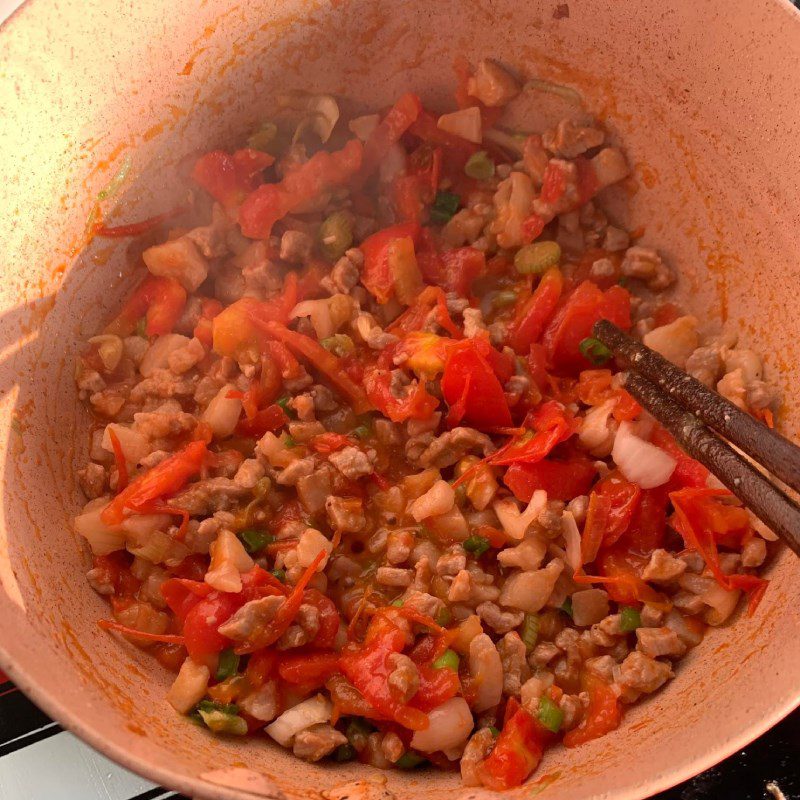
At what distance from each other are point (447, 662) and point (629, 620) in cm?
51

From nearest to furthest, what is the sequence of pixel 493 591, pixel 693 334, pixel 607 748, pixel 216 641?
pixel 607 748 < pixel 216 641 < pixel 493 591 < pixel 693 334

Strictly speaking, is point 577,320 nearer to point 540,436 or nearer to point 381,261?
point 540,436

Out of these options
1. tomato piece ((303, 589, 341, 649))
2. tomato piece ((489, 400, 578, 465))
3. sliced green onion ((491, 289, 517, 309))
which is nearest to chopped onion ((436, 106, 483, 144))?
sliced green onion ((491, 289, 517, 309))

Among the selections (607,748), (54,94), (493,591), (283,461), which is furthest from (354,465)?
(54,94)

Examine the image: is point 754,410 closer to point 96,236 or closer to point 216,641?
point 216,641

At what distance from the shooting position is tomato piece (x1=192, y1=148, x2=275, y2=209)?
8.65 feet

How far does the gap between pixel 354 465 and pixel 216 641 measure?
23.7 inches

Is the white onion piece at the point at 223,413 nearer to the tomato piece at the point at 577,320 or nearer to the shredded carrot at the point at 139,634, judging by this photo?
the shredded carrot at the point at 139,634

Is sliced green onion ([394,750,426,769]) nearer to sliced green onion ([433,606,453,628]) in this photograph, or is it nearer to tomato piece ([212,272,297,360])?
sliced green onion ([433,606,453,628])

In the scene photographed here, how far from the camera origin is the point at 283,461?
2.38 meters

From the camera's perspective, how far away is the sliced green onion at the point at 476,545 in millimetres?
2277

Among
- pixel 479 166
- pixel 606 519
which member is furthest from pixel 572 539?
pixel 479 166

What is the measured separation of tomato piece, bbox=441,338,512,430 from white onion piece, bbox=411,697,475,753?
817 millimetres

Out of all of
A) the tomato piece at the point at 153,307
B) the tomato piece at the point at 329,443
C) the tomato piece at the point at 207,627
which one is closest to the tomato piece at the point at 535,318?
the tomato piece at the point at 329,443
